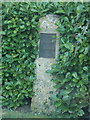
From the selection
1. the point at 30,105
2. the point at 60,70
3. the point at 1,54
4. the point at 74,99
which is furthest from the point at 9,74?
the point at 74,99

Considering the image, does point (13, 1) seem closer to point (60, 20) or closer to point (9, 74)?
point (60, 20)

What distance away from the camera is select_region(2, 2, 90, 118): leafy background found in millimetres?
3520

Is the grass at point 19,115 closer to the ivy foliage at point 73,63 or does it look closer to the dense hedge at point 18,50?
the dense hedge at point 18,50

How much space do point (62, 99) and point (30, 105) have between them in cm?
75

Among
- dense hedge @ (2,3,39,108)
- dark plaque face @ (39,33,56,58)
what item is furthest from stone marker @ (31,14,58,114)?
dense hedge @ (2,3,39,108)

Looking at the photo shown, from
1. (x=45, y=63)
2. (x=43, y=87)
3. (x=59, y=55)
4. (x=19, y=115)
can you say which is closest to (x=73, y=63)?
(x=59, y=55)

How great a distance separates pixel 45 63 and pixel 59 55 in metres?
0.27

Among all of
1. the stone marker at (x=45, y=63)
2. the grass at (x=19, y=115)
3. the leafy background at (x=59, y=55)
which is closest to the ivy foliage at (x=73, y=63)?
the leafy background at (x=59, y=55)

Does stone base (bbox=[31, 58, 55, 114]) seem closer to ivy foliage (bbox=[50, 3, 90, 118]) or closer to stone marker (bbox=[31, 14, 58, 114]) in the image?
stone marker (bbox=[31, 14, 58, 114])

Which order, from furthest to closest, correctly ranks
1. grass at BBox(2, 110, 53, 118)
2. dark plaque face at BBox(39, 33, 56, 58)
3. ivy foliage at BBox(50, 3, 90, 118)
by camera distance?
dark plaque face at BBox(39, 33, 56, 58), grass at BBox(2, 110, 53, 118), ivy foliage at BBox(50, 3, 90, 118)

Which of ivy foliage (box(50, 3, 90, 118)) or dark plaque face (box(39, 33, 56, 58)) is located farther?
dark plaque face (box(39, 33, 56, 58))

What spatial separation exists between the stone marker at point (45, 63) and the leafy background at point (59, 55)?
9 cm

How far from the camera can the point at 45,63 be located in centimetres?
386

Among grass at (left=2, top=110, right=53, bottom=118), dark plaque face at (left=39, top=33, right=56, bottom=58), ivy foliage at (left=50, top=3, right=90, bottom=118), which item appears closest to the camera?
ivy foliage at (left=50, top=3, right=90, bottom=118)
